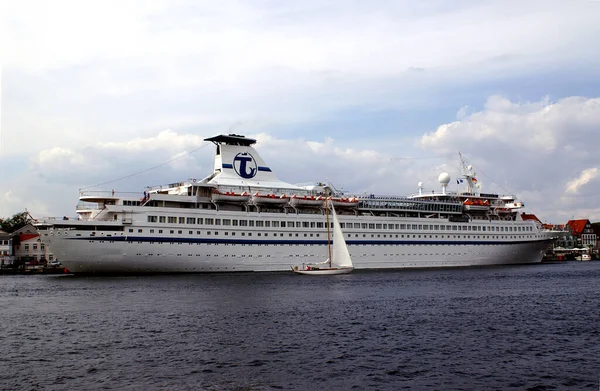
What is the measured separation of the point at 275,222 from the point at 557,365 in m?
42.9

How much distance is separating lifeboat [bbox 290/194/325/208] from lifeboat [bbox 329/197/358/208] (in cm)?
154

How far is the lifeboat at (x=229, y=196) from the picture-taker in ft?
196

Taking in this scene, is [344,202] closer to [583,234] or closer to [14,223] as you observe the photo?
[14,223]

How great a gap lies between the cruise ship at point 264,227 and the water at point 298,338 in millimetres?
8925

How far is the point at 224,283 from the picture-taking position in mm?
47938

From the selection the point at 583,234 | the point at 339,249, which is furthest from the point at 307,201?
the point at 583,234

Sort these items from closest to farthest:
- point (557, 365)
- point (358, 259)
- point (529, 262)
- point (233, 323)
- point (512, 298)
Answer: point (557, 365)
point (233, 323)
point (512, 298)
point (358, 259)
point (529, 262)

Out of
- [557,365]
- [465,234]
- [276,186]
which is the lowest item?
[557,365]

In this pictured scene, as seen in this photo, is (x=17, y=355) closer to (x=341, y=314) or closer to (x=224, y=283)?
(x=341, y=314)

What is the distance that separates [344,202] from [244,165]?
1202 centimetres

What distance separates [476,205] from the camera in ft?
258

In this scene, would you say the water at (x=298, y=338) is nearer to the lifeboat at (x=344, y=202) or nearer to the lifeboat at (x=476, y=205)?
the lifeboat at (x=344, y=202)

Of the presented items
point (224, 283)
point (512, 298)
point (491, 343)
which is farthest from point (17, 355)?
point (512, 298)

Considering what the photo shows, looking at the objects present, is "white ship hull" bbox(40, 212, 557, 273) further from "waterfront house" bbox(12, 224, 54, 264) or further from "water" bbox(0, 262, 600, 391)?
"waterfront house" bbox(12, 224, 54, 264)
